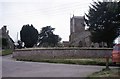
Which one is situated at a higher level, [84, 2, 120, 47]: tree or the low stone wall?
[84, 2, 120, 47]: tree

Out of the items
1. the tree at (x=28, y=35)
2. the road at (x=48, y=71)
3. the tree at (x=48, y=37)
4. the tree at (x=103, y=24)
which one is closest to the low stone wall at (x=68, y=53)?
the tree at (x=103, y=24)

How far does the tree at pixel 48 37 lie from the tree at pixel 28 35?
661 inches

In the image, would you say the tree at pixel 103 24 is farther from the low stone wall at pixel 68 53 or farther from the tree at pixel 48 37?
the tree at pixel 48 37

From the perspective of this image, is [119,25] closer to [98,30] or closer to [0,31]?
[98,30]

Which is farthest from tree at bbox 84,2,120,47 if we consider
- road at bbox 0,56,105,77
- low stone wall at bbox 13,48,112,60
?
road at bbox 0,56,105,77

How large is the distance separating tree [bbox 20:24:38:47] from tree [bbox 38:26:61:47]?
1678cm

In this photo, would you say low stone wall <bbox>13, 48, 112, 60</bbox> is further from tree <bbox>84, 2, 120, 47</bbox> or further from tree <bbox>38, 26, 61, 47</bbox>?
tree <bbox>38, 26, 61, 47</bbox>

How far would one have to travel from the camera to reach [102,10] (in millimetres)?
61969

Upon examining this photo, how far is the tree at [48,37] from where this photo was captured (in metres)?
115

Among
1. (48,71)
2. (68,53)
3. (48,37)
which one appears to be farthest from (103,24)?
(48,37)

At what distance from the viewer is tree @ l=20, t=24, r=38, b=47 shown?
95.4m

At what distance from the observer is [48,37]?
4715 inches

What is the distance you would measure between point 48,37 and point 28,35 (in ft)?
79.8

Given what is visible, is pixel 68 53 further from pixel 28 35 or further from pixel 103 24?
pixel 28 35
